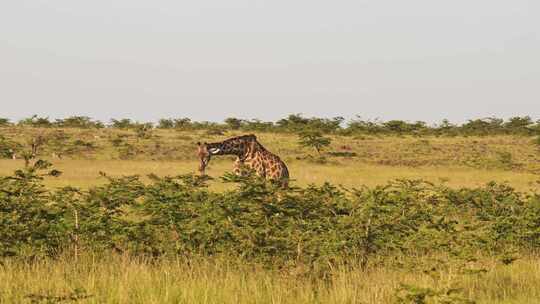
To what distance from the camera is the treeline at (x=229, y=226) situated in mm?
8695

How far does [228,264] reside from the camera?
27.6 ft

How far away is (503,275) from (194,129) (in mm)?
55025

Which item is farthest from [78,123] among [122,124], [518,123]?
[518,123]

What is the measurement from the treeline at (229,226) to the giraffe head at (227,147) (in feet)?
38.3

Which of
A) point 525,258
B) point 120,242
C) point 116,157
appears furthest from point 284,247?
point 116,157

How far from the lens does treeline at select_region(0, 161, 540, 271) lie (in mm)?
8695

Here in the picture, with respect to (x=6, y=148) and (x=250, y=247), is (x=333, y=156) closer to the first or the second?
(x=6, y=148)

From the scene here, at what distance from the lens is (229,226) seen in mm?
8891

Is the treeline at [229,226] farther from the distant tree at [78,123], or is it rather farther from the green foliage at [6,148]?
the distant tree at [78,123]

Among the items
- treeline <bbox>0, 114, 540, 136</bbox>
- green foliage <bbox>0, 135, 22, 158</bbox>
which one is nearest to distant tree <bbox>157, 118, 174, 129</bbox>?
treeline <bbox>0, 114, 540, 136</bbox>

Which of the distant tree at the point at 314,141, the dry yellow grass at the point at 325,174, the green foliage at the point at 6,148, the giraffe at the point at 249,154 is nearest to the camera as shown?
the giraffe at the point at 249,154

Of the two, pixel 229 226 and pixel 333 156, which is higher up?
pixel 229 226

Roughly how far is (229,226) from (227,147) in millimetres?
13037

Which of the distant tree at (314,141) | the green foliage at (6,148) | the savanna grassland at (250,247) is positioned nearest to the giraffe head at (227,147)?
the savanna grassland at (250,247)
